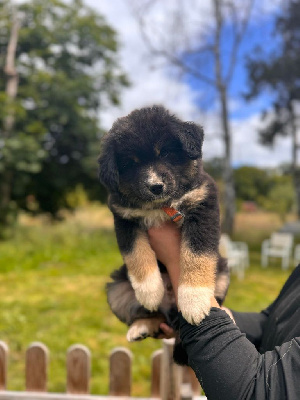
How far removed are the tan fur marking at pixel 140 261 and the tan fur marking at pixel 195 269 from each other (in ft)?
0.77

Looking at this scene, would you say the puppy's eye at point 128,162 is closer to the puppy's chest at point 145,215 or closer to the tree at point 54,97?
the puppy's chest at point 145,215

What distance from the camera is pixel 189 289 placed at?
1784 mm

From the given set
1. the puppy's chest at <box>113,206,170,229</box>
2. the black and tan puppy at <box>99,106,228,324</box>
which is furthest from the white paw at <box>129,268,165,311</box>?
the puppy's chest at <box>113,206,170,229</box>

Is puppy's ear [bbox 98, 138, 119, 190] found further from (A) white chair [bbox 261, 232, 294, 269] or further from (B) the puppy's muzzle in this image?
(A) white chair [bbox 261, 232, 294, 269]

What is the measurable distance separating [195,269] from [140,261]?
1.10ft

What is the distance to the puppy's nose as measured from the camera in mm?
1896

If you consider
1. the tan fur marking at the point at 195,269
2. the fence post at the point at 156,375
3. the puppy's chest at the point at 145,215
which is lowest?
the fence post at the point at 156,375

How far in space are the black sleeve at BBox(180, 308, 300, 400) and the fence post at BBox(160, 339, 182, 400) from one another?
117cm

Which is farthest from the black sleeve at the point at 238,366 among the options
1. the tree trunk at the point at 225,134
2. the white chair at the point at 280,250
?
the tree trunk at the point at 225,134

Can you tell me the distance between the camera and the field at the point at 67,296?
15.5ft

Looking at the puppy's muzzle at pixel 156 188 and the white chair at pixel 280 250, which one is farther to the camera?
the white chair at pixel 280 250

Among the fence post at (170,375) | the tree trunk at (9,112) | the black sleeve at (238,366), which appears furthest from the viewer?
the tree trunk at (9,112)

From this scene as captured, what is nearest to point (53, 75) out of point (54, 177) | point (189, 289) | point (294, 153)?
point (54, 177)

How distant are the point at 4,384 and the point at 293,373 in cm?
256
